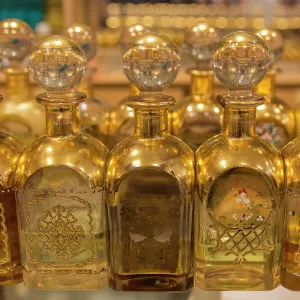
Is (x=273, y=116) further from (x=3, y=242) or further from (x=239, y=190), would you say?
(x=3, y=242)

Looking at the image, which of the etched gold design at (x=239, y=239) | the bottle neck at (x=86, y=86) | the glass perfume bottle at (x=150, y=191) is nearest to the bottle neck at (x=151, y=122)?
the glass perfume bottle at (x=150, y=191)

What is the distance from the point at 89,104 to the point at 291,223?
1.07 feet

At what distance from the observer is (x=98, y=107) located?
0.78m

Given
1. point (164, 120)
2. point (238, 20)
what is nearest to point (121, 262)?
point (164, 120)

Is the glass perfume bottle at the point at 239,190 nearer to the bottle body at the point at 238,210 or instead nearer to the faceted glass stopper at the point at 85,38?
the bottle body at the point at 238,210

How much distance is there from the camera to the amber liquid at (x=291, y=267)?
1.92 feet

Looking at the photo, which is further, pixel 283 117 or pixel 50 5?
pixel 50 5

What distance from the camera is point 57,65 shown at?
54 cm

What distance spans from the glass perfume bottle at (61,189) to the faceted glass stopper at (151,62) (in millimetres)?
51

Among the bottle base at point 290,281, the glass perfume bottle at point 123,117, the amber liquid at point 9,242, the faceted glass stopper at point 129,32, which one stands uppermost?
the faceted glass stopper at point 129,32

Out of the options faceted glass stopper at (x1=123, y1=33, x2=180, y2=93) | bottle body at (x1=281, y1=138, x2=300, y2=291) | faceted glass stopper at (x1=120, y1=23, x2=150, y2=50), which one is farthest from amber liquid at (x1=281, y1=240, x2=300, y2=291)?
faceted glass stopper at (x1=120, y1=23, x2=150, y2=50)

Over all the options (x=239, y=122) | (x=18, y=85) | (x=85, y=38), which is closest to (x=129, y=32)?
(x=85, y=38)

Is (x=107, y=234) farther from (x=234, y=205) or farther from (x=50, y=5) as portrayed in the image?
(x=50, y=5)

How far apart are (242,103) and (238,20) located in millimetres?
1827
